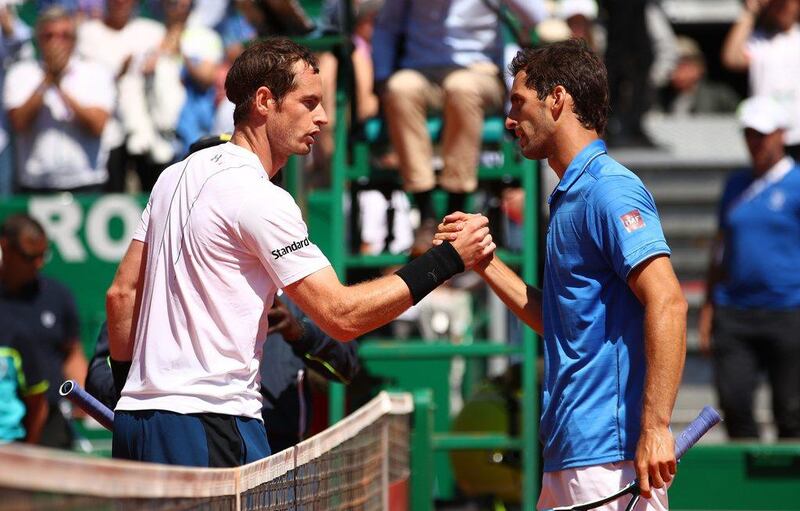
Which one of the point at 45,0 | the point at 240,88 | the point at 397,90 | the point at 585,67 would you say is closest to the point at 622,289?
the point at 585,67

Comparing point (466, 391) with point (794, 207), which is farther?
point (466, 391)

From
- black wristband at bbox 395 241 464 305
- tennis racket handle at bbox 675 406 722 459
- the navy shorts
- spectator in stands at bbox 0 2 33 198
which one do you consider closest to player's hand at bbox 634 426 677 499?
tennis racket handle at bbox 675 406 722 459

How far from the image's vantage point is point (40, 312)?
8555 millimetres

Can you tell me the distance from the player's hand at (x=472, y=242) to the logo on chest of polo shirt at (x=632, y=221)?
59 cm

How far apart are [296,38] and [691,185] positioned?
604cm

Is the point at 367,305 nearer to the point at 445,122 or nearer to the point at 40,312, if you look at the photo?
the point at 445,122

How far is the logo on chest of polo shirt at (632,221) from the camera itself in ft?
12.7

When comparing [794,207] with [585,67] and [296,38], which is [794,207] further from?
[585,67]

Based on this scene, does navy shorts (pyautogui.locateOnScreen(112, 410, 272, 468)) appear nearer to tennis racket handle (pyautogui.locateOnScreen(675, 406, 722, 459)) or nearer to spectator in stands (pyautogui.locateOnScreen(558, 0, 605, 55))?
Result: tennis racket handle (pyautogui.locateOnScreen(675, 406, 722, 459))

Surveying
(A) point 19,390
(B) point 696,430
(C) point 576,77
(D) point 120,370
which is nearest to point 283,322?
(D) point 120,370

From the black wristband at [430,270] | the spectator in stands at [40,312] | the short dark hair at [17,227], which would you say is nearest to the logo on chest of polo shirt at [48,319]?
the spectator in stands at [40,312]

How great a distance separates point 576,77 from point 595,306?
680 mm

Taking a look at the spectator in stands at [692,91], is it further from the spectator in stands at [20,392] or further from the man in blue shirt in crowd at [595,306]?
the man in blue shirt in crowd at [595,306]

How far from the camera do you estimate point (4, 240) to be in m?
8.45
